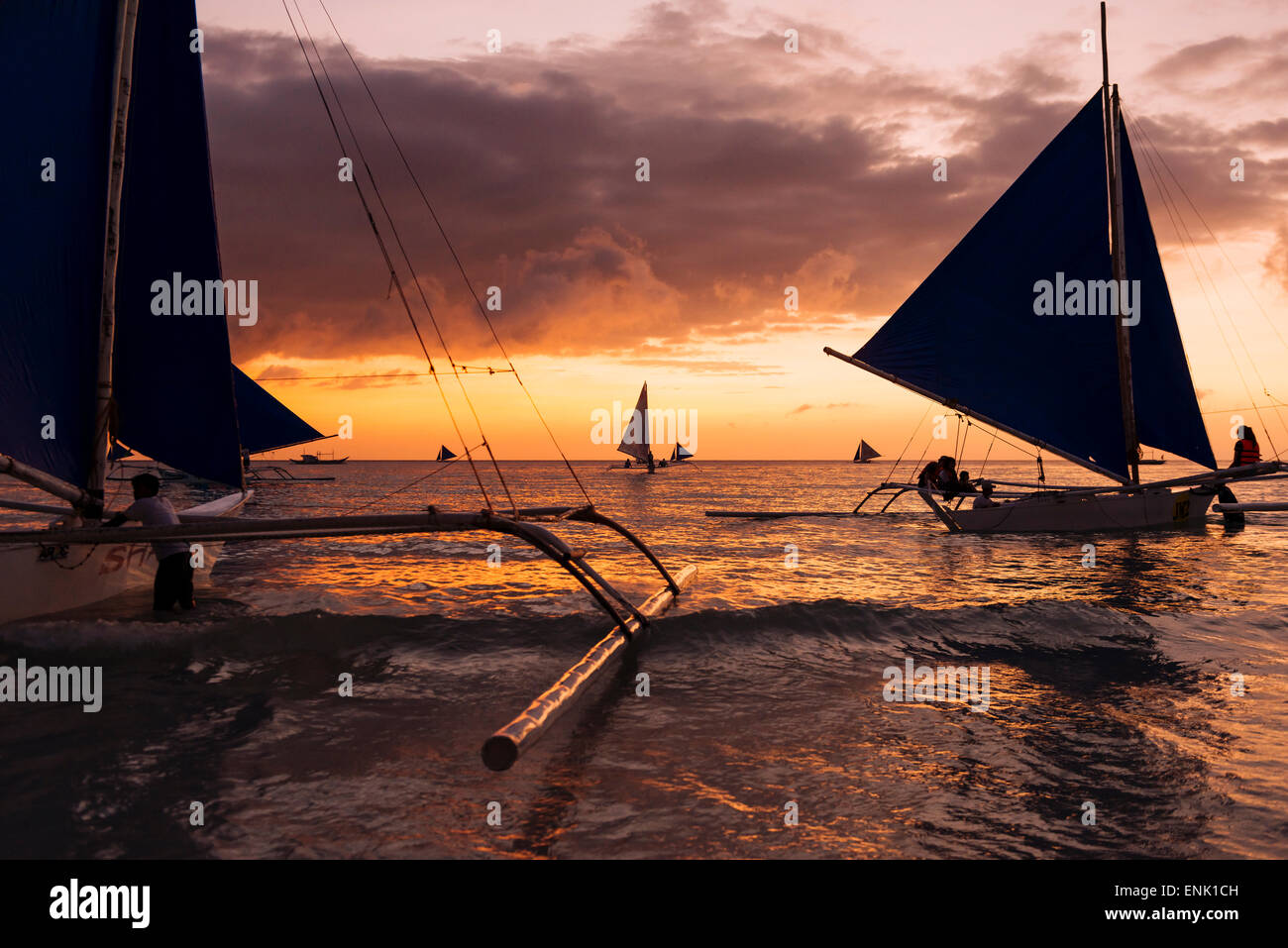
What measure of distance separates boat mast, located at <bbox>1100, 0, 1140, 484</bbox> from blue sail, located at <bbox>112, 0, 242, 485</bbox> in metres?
21.0

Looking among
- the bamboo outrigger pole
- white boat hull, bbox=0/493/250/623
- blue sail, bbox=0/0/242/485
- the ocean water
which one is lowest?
the ocean water

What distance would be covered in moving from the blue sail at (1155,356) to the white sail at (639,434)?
68.8 metres

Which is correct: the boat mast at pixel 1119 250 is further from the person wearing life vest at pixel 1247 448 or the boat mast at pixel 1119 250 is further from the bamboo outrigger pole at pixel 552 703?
the bamboo outrigger pole at pixel 552 703

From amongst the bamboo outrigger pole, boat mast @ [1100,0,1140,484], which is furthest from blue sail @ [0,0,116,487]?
boat mast @ [1100,0,1140,484]

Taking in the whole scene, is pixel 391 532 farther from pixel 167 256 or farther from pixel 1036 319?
pixel 1036 319

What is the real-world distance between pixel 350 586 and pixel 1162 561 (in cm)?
1884

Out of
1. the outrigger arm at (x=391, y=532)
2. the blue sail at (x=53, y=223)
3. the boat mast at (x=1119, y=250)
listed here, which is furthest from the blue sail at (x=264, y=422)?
the boat mast at (x=1119, y=250)

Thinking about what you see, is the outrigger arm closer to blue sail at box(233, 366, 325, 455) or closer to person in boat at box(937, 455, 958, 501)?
person in boat at box(937, 455, 958, 501)

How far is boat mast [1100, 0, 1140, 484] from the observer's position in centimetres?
2016

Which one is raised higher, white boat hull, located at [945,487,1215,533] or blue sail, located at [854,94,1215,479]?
blue sail, located at [854,94,1215,479]

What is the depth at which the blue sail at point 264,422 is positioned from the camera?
119 feet

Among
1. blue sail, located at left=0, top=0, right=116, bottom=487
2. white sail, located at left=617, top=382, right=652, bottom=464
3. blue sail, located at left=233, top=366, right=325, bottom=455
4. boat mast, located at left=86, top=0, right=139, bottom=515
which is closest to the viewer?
blue sail, located at left=0, top=0, right=116, bottom=487

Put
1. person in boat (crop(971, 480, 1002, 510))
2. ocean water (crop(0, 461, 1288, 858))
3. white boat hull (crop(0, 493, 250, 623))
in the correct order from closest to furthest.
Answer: ocean water (crop(0, 461, 1288, 858)), white boat hull (crop(0, 493, 250, 623)), person in boat (crop(971, 480, 1002, 510))
